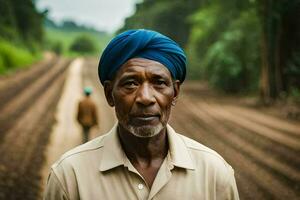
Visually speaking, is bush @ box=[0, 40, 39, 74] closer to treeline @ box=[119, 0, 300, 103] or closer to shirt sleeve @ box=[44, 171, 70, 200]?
treeline @ box=[119, 0, 300, 103]

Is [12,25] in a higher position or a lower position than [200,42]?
higher

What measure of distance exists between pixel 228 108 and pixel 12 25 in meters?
28.9

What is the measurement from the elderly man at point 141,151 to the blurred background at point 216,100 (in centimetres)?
102

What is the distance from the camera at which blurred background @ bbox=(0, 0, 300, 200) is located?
372 inches

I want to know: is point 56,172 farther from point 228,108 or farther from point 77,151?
point 228,108

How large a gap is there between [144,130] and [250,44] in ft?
80.5

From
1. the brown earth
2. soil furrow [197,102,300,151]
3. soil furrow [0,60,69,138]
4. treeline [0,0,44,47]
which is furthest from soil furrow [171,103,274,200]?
treeline [0,0,44,47]

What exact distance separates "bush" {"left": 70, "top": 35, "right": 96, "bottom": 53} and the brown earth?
135ft

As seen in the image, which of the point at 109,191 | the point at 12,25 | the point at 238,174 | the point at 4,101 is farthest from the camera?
the point at 12,25

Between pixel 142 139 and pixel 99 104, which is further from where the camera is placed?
pixel 99 104


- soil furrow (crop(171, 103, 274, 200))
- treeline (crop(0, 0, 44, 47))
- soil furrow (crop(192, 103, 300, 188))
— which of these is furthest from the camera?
treeline (crop(0, 0, 44, 47))

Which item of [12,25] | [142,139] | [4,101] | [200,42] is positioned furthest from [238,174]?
[12,25]

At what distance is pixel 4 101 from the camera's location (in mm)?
20094

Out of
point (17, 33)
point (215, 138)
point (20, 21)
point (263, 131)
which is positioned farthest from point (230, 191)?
point (20, 21)
